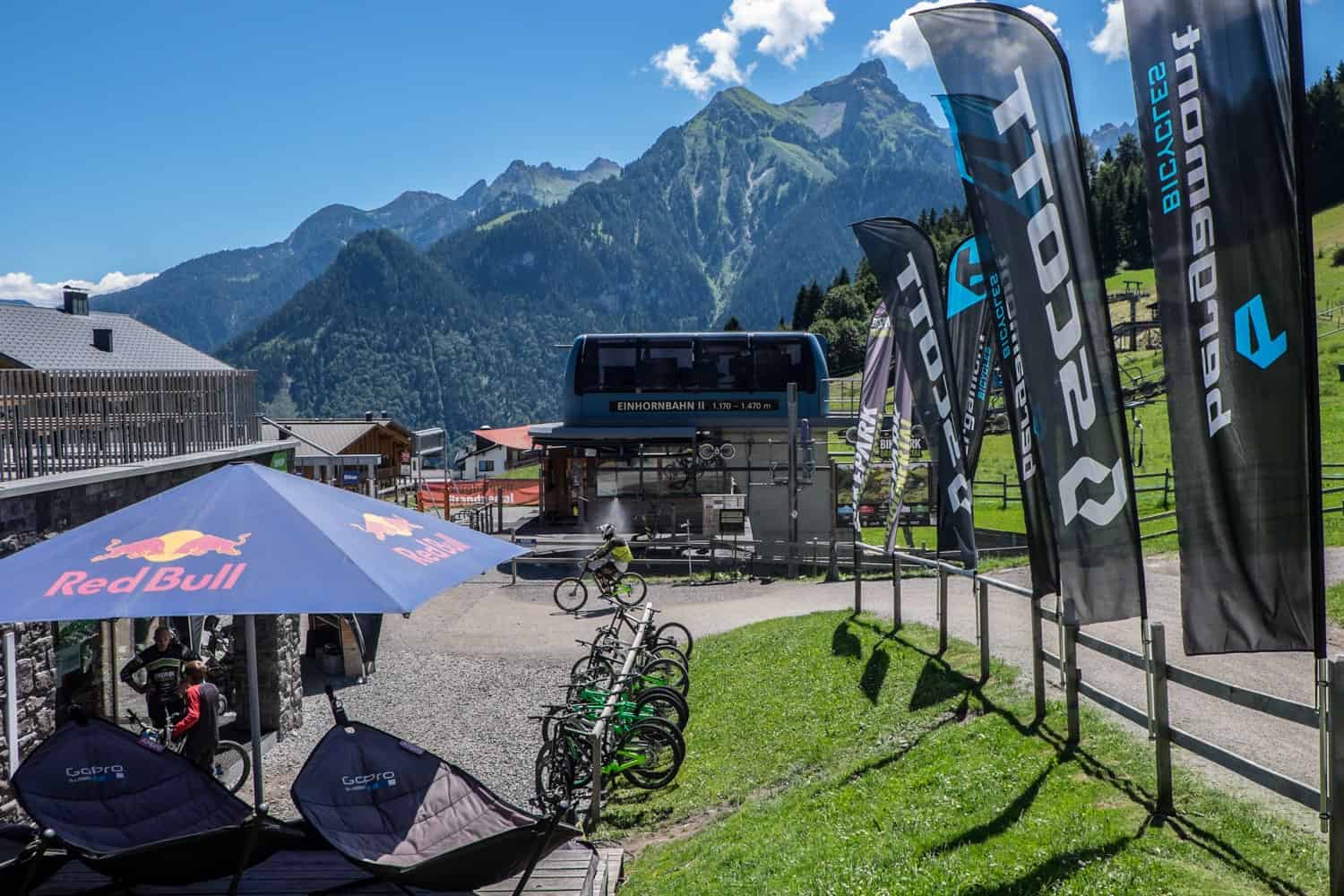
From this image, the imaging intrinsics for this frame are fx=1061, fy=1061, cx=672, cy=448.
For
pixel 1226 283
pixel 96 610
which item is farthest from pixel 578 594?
pixel 1226 283

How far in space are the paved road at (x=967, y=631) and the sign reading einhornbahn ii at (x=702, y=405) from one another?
21.9 ft

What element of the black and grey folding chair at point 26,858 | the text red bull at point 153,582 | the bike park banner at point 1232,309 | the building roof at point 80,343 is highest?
the building roof at point 80,343

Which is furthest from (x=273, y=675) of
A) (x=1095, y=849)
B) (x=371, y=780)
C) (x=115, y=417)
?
(x=1095, y=849)

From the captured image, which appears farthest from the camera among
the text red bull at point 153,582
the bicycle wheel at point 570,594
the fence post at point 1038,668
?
the bicycle wheel at point 570,594

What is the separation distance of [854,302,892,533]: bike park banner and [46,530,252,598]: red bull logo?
10659mm

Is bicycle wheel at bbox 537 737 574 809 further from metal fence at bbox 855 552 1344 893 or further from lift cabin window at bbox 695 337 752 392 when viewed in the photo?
lift cabin window at bbox 695 337 752 392

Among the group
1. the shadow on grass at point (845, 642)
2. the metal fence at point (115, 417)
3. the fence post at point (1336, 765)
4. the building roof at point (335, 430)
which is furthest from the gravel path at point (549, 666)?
the building roof at point (335, 430)

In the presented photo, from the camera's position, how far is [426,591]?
5816mm

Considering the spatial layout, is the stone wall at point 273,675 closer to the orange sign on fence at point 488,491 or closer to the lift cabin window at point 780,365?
the lift cabin window at point 780,365

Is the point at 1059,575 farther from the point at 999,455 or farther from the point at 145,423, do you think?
the point at 999,455

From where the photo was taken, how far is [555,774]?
9.64 m

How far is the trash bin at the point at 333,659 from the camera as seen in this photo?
1566cm

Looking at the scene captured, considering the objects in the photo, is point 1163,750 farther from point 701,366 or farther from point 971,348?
point 701,366

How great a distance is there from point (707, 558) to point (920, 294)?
13914 mm
